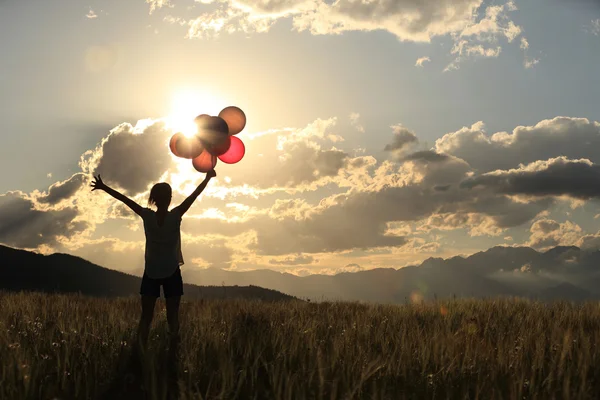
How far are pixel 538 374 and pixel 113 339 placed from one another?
4.79 meters

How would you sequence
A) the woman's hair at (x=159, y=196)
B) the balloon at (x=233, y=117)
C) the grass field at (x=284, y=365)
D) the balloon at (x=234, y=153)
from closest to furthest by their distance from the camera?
the grass field at (x=284, y=365) → the woman's hair at (x=159, y=196) → the balloon at (x=233, y=117) → the balloon at (x=234, y=153)

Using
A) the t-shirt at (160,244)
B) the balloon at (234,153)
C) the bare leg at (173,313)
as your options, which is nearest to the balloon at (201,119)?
the balloon at (234,153)

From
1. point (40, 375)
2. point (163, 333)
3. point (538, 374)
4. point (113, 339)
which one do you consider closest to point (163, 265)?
point (163, 333)

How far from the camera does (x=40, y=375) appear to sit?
4.92m

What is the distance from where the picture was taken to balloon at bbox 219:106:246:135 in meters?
8.86

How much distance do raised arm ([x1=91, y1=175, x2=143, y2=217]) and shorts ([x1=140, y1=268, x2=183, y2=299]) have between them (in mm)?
1002

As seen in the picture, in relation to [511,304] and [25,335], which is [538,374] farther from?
[511,304]

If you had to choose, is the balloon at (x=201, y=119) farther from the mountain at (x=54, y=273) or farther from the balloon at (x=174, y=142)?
the mountain at (x=54, y=273)

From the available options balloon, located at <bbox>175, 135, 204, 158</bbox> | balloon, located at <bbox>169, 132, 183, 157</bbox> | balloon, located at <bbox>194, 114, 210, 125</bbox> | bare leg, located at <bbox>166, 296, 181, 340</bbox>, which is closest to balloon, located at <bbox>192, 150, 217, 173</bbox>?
balloon, located at <bbox>175, 135, 204, 158</bbox>

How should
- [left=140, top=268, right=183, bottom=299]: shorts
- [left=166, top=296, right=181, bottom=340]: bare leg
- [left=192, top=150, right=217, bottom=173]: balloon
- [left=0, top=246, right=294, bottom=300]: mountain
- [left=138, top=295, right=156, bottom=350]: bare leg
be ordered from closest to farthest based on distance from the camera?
[left=138, top=295, right=156, bottom=350]: bare leg → [left=166, top=296, right=181, bottom=340]: bare leg → [left=140, top=268, right=183, bottom=299]: shorts → [left=192, top=150, right=217, bottom=173]: balloon → [left=0, top=246, right=294, bottom=300]: mountain

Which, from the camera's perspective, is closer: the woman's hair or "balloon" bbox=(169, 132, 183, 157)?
the woman's hair

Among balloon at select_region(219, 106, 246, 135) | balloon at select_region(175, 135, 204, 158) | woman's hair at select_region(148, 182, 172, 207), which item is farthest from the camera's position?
balloon at select_region(219, 106, 246, 135)

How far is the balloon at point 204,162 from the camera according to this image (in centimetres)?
873

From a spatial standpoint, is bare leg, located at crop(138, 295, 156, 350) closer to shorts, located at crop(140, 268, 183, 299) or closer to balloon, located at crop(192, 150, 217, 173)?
shorts, located at crop(140, 268, 183, 299)
